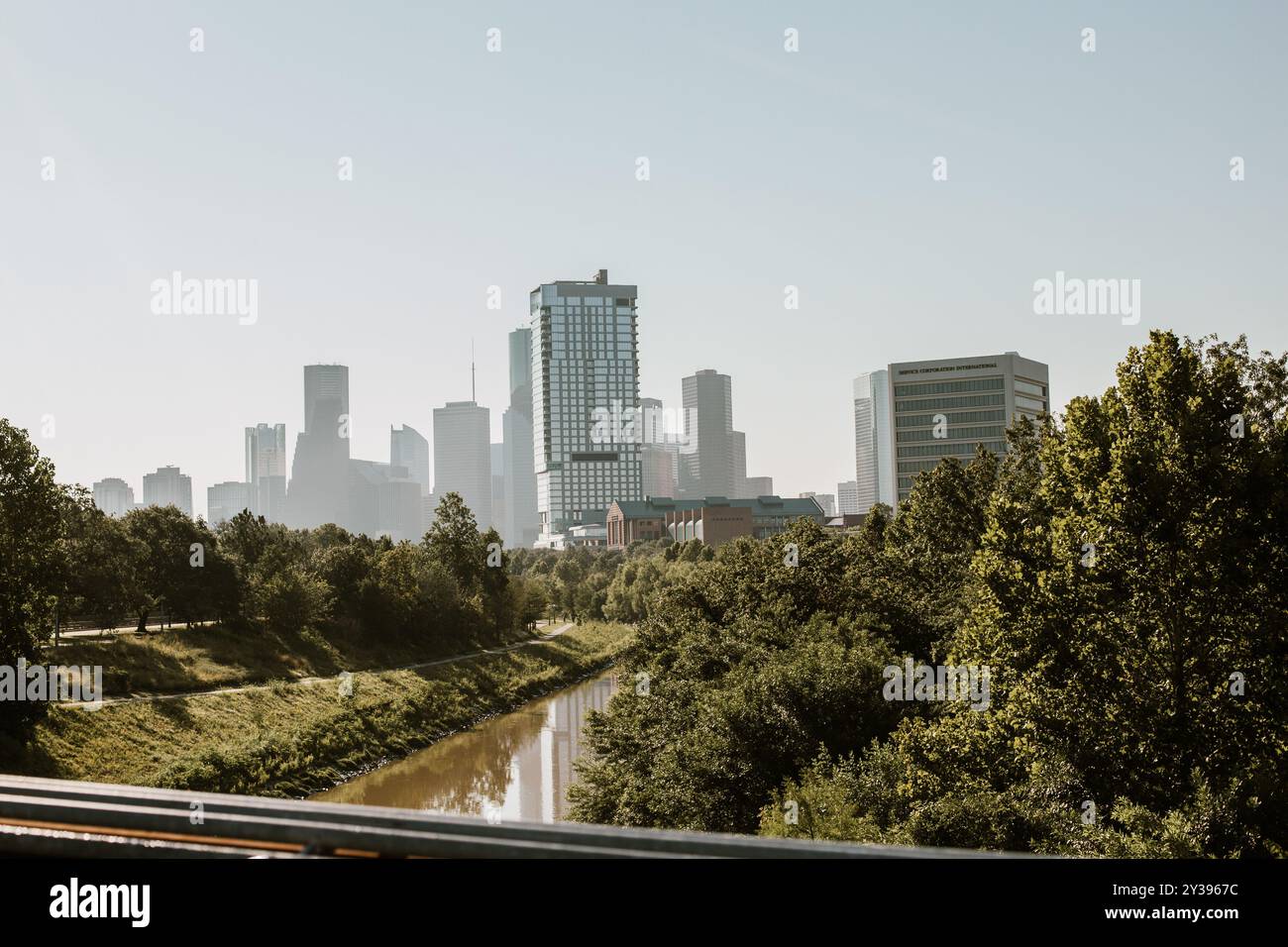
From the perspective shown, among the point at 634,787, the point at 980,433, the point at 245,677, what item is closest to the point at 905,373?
the point at 980,433

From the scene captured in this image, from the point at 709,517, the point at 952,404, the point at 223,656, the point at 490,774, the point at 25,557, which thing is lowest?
the point at 490,774

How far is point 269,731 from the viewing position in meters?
44.2

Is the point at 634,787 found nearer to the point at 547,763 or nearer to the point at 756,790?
the point at 756,790

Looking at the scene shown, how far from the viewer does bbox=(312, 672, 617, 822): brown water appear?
Answer: 1613 inches

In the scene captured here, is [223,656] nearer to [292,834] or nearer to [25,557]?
[25,557]

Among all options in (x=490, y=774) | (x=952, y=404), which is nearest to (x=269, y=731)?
(x=490, y=774)

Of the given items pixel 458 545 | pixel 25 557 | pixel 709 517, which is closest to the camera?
pixel 25 557

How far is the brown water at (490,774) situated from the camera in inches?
1613

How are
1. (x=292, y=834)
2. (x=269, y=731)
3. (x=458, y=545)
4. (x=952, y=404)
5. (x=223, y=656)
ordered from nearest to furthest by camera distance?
(x=292, y=834)
(x=269, y=731)
(x=223, y=656)
(x=458, y=545)
(x=952, y=404)

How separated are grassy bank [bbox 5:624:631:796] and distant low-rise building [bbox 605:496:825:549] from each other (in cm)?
8653

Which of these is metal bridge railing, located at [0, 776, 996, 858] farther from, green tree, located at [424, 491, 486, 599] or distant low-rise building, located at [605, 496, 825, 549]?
distant low-rise building, located at [605, 496, 825, 549]

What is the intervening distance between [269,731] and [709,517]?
123751 mm

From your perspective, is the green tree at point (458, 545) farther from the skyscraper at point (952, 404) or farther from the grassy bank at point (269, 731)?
the skyscraper at point (952, 404)
